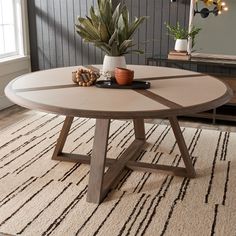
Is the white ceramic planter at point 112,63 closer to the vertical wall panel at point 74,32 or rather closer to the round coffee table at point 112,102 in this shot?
the round coffee table at point 112,102

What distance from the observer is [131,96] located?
1946 mm

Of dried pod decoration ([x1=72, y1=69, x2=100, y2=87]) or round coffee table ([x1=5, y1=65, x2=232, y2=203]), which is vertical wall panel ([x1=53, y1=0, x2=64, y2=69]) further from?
dried pod decoration ([x1=72, y1=69, x2=100, y2=87])

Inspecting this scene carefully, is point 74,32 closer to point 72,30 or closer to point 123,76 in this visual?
point 72,30

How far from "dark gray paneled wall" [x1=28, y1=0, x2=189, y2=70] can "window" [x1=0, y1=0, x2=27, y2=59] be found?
0.14 m

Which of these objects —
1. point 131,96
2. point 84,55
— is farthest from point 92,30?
point 84,55

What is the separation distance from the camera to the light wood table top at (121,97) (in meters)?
1.71

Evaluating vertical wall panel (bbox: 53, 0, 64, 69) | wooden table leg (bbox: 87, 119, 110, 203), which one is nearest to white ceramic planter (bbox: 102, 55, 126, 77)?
wooden table leg (bbox: 87, 119, 110, 203)

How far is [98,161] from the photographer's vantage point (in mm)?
2031

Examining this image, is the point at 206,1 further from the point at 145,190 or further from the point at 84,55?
the point at 145,190

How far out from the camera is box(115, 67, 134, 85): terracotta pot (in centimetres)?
212

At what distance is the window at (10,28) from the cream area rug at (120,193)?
1.42 m

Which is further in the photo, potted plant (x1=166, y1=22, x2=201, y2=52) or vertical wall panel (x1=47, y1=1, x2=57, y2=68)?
vertical wall panel (x1=47, y1=1, x2=57, y2=68)

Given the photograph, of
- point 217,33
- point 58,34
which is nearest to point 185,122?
point 217,33

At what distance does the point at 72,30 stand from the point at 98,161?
2468 millimetres
